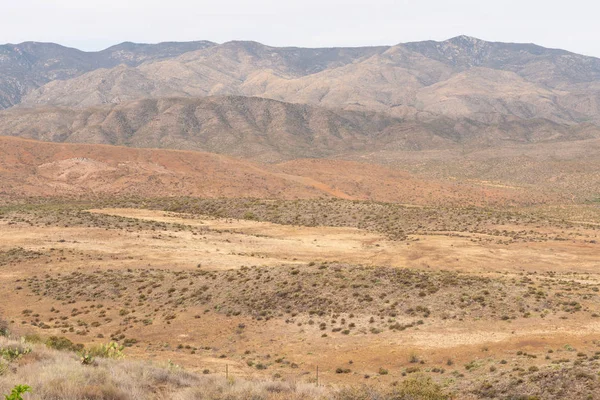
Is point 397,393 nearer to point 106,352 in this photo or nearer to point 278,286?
point 106,352

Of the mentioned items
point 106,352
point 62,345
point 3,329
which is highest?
point 106,352

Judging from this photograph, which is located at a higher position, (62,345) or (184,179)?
(184,179)

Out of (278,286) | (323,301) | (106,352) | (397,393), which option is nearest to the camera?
(397,393)

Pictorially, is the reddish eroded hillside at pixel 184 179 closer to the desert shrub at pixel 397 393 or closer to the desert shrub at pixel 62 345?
the desert shrub at pixel 62 345

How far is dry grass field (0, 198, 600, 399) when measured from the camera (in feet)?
61.9

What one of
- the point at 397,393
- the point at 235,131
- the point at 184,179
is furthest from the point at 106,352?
the point at 235,131

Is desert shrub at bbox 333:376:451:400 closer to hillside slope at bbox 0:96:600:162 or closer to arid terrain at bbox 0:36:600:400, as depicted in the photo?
arid terrain at bbox 0:36:600:400

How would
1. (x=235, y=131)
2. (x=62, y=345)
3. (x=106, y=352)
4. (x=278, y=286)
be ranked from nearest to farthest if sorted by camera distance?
(x=106, y=352), (x=62, y=345), (x=278, y=286), (x=235, y=131)

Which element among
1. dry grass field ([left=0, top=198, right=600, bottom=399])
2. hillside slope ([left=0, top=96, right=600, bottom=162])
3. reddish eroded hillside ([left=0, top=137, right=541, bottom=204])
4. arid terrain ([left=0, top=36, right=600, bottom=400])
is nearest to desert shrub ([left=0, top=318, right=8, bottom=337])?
arid terrain ([left=0, top=36, right=600, bottom=400])

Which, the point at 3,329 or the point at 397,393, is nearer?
the point at 397,393

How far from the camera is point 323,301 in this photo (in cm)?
2820

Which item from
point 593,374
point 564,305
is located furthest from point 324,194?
point 593,374

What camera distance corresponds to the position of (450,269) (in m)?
37.2

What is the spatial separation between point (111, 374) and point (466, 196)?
8604cm
